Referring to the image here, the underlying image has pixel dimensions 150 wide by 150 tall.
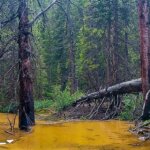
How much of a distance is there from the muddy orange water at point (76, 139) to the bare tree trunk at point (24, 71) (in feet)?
1.66

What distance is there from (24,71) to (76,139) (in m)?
3.35

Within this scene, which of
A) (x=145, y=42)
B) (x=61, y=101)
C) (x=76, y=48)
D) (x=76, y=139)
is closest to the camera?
(x=76, y=139)

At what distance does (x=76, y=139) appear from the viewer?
35.9 feet

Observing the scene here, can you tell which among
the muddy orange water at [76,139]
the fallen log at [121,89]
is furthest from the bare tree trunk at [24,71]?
the fallen log at [121,89]

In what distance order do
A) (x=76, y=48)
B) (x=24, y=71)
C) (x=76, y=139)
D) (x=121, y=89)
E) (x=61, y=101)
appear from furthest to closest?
(x=76, y=48) < (x=61, y=101) < (x=121, y=89) < (x=24, y=71) < (x=76, y=139)

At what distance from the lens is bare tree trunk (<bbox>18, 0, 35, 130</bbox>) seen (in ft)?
42.2

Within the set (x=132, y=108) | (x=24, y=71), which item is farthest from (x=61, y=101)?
(x=24, y=71)

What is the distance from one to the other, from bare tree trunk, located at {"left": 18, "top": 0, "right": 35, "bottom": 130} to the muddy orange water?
19.9 inches

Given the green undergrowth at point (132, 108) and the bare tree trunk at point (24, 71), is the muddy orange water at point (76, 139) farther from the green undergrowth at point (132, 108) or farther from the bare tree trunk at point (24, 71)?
the green undergrowth at point (132, 108)

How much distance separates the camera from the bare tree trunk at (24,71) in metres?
12.9

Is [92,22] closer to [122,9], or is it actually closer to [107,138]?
[122,9]

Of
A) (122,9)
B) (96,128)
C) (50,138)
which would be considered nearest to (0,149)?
(50,138)

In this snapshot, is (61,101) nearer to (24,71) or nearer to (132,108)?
(132,108)

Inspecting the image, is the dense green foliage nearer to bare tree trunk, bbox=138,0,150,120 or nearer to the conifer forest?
the conifer forest
